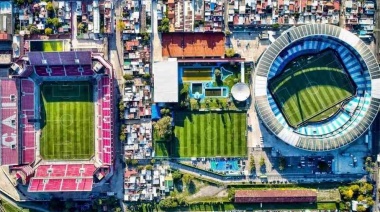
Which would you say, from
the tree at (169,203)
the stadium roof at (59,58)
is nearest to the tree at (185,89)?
the stadium roof at (59,58)

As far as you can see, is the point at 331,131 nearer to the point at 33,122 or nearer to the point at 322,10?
the point at 322,10

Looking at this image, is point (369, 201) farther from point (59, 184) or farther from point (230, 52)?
point (59, 184)

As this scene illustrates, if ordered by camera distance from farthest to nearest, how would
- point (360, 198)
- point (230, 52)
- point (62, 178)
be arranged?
point (360, 198)
point (230, 52)
point (62, 178)

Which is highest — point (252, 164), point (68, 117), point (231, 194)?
point (68, 117)

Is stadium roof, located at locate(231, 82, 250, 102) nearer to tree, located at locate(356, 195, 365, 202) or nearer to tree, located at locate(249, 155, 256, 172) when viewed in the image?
tree, located at locate(249, 155, 256, 172)

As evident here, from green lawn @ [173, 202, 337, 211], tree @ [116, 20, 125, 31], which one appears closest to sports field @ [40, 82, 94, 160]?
tree @ [116, 20, 125, 31]

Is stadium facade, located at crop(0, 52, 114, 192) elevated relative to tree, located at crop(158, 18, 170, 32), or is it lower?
lower

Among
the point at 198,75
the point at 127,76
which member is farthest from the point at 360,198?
the point at 127,76
